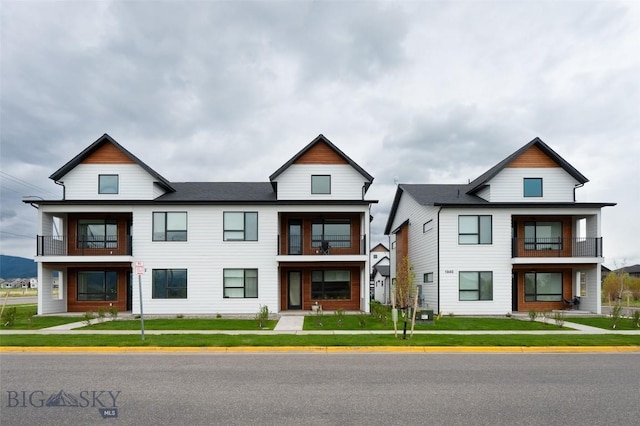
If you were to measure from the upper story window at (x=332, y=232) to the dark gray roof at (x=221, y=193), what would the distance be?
130 inches

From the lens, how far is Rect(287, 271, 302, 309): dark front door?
25594 millimetres

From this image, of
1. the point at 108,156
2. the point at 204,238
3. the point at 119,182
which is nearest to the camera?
the point at 204,238

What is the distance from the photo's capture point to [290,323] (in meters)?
18.8

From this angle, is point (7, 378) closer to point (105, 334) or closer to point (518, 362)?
point (105, 334)

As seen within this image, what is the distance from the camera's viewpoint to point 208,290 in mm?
23250

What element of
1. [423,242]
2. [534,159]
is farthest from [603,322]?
[423,242]

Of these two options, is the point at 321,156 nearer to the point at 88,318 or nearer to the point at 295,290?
the point at 295,290

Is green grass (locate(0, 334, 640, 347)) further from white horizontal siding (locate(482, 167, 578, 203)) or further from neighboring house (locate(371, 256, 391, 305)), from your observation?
neighboring house (locate(371, 256, 391, 305))

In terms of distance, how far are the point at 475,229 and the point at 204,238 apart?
14959mm

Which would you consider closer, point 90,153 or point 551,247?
point 90,153

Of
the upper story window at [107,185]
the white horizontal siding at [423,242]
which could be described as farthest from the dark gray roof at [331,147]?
the upper story window at [107,185]

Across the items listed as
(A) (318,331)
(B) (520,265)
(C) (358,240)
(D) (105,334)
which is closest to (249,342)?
(A) (318,331)

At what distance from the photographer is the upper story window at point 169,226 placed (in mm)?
23469

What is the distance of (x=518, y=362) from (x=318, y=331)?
23.4 feet
